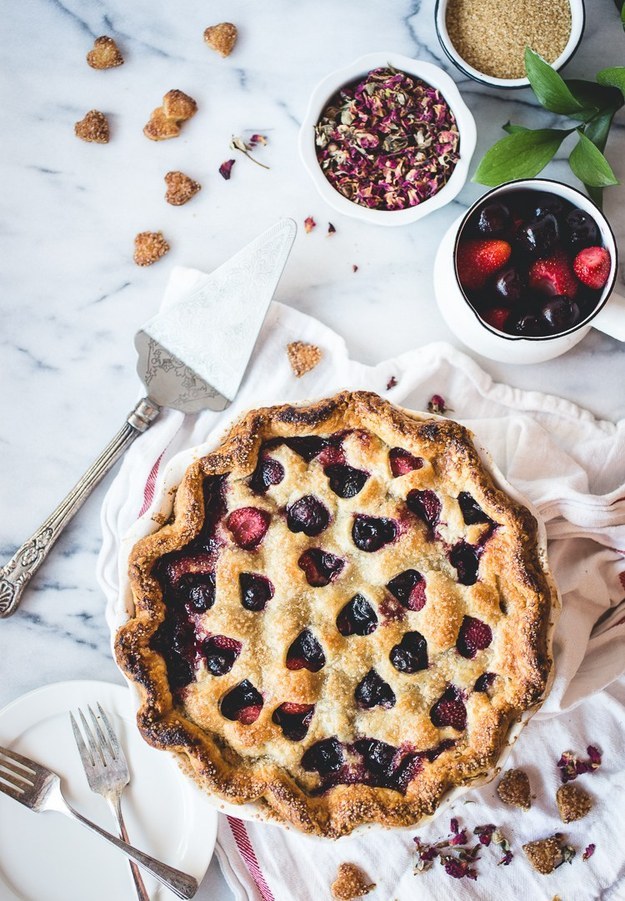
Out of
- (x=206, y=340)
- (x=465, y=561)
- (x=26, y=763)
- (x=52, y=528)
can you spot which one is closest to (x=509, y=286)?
(x=465, y=561)

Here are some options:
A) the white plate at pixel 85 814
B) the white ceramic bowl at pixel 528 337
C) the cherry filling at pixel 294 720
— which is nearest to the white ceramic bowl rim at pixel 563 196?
the white ceramic bowl at pixel 528 337

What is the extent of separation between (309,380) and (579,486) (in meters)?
0.82

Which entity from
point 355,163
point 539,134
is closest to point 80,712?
point 355,163

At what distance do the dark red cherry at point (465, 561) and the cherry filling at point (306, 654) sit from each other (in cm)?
37

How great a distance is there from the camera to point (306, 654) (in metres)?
2.02

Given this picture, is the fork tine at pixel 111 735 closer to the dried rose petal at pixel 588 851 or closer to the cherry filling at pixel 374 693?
the cherry filling at pixel 374 693

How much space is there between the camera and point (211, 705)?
78.5 inches

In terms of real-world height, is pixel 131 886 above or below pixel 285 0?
below

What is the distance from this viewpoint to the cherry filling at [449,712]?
2.00 m

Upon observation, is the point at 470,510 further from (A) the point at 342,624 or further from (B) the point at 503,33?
(B) the point at 503,33

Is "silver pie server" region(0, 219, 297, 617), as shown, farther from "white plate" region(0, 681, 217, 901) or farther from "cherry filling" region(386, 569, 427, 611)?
"cherry filling" region(386, 569, 427, 611)

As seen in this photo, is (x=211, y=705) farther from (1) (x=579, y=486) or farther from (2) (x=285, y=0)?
(2) (x=285, y=0)

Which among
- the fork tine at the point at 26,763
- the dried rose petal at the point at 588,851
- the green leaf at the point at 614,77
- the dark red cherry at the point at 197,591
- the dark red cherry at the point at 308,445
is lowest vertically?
the dried rose petal at the point at 588,851

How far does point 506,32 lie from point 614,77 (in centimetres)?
33
